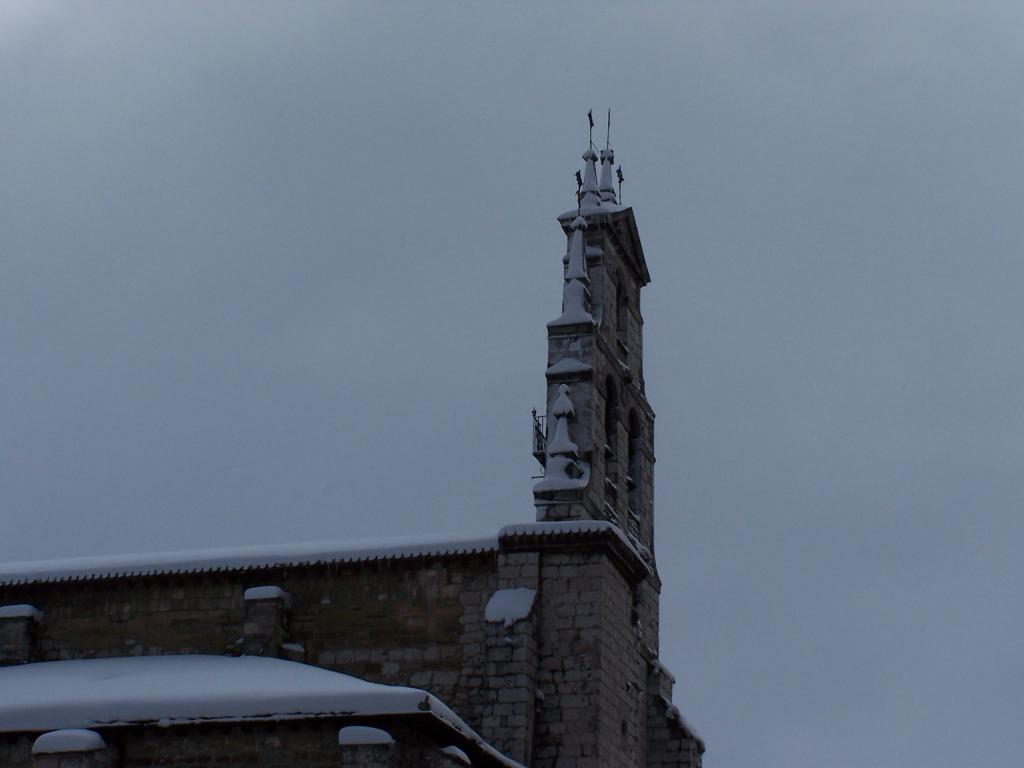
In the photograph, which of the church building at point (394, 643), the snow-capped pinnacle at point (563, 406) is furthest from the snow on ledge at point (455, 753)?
the snow-capped pinnacle at point (563, 406)

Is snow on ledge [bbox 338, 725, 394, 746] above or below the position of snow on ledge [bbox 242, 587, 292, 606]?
below

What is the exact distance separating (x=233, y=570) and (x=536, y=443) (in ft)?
20.7

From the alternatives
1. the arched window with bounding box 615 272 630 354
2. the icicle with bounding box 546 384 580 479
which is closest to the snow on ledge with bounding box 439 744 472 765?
the icicle with bounding box 546 384 580 479

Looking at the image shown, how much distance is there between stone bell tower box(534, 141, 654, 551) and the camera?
28.6 m

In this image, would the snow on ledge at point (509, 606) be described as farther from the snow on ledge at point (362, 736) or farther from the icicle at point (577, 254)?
the icicle at point (577, 254)

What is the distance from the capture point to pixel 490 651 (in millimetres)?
26375

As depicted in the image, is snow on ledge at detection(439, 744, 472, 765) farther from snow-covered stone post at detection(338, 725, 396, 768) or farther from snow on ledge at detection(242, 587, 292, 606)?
snow on ledge at detection(242, 587, 292, 606)

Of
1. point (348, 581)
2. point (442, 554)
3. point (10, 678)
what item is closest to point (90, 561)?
point (10, 678)

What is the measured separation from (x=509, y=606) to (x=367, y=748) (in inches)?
210

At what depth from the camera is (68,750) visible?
22547 mm

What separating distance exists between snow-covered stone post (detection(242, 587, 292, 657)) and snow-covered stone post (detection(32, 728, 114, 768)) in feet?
15.7

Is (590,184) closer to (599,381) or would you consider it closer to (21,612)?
(599,381)

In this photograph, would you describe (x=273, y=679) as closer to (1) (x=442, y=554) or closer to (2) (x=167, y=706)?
(2) (x=167, y=706)

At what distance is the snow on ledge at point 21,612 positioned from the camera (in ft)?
94.0
